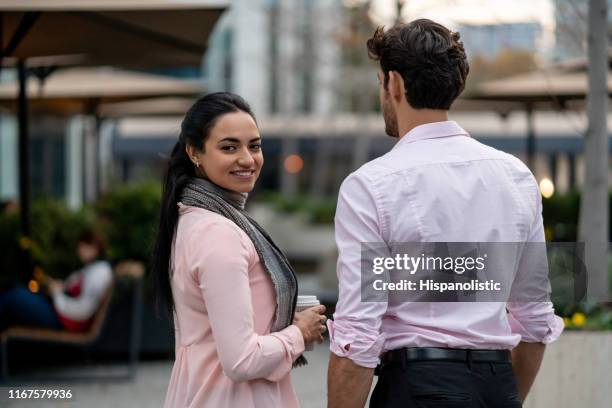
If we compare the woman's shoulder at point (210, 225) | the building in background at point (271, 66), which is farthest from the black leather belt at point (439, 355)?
the building in background at point (271, 66)

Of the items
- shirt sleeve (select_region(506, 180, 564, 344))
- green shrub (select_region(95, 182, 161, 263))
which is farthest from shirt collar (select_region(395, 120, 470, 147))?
green shrub (select_region(95, 182, 161, 263))

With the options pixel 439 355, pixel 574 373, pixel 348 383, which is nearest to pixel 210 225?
pixel 348 383

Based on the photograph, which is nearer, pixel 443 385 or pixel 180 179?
pixel 443 385

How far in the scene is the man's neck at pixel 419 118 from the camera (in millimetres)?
2436

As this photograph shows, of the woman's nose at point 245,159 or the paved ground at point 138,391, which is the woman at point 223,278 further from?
the paved ground at point 138,391

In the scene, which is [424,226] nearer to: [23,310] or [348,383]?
[348,383]

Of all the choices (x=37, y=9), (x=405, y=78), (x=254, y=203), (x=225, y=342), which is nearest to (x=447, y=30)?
(x=405, y=78)

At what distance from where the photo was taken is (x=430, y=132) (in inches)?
96.1

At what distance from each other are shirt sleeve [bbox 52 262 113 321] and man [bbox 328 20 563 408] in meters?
5.52

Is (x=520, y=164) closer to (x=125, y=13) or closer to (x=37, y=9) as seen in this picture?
(x=37, y=9)

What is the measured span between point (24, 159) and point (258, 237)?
6884 millimetres

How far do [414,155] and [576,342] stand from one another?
105 inches

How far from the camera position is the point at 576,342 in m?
4.75

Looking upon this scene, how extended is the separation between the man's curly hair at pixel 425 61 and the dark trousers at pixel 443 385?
2.05 ft
